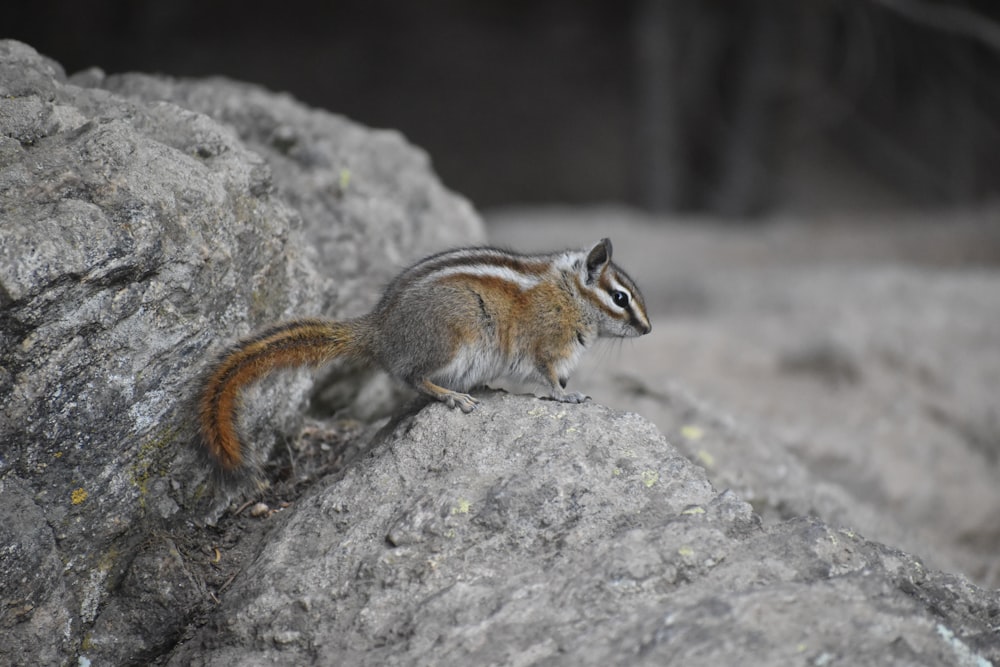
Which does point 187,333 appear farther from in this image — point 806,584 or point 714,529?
point 806,584

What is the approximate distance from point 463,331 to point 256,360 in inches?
33.6

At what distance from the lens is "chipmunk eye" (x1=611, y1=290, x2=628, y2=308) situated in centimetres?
464

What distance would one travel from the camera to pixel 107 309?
347 cm

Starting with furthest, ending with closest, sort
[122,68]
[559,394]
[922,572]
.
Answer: [122,68] < [559,394] < [922,572]

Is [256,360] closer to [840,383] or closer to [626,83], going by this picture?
[840,383]

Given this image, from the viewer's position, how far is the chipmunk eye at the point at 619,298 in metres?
4.64

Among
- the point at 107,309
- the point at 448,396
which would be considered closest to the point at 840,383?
the point at 448,396

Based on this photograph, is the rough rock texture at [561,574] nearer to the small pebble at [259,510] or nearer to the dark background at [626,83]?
the small pebble at [259,510]

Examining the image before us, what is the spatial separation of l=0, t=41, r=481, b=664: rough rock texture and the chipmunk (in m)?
0.17

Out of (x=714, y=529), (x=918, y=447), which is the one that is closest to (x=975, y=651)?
(x=714, y=529)

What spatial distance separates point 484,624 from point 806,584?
0.98 metres

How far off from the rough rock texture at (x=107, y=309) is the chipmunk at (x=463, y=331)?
169mm

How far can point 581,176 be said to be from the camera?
1916cm

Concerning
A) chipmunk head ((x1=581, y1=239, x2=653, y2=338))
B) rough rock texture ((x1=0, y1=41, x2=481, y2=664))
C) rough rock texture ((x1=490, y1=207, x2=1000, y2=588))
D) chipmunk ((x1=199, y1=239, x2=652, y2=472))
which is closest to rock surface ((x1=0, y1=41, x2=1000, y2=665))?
rough rock texture ((x1=0, y1=41, x2=481, y2=664))
